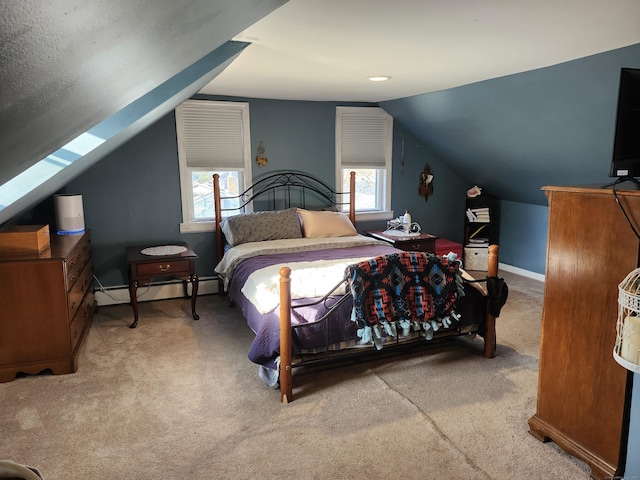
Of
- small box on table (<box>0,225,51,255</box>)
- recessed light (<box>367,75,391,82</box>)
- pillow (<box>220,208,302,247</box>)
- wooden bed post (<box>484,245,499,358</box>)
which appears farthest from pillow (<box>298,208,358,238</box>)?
small box on table (<box>0,225,51,255</box>)

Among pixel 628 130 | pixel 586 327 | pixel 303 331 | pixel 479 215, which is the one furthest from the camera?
pixel 479 215

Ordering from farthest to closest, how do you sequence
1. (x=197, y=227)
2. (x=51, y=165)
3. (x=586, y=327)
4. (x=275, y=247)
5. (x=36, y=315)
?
(x=197, y=227) → (x=275, y=247) → (x=36, y=315) → (x=51, y=165) → (x=586, y=327)

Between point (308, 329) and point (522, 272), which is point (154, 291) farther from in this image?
point (522, 272)

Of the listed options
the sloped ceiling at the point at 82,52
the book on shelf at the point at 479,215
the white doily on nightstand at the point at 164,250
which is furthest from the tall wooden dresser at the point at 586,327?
the book on shelf at the point at 479,215

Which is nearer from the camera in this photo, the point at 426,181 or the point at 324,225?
the point at 324,225

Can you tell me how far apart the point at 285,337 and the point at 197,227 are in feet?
7.96

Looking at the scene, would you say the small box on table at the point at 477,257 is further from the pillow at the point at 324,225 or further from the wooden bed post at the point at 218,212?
the wooden bed post at the point at 218,212

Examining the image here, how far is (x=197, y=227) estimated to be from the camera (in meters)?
4.82

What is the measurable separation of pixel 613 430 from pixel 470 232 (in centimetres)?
Result: 398

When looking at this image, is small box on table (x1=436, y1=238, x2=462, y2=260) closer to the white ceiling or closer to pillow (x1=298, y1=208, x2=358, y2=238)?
pillow (x1=298, y1=208, x2=358, y2=238)

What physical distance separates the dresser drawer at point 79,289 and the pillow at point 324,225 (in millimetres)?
2004

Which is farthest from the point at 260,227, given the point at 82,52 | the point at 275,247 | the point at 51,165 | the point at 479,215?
the point at 82,52

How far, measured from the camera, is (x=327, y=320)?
2895 mm

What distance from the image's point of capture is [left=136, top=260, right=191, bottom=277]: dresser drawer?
393 centimetres
